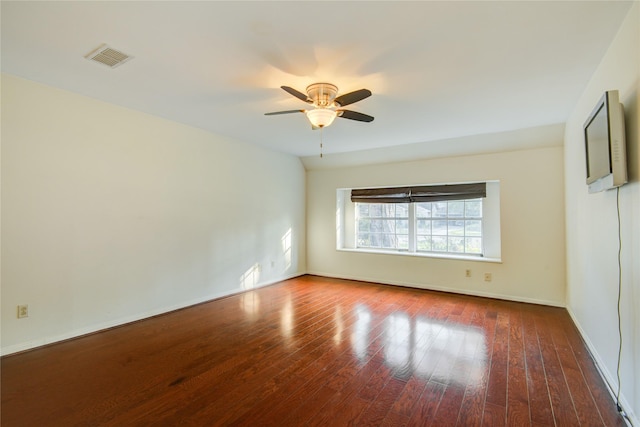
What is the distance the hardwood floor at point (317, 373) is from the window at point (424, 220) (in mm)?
1595

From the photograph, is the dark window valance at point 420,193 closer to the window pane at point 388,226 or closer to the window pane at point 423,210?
the window pane at point 423,210

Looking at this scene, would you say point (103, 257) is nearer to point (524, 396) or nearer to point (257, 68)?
point (257, 68)

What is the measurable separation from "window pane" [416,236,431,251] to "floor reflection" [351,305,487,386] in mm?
2102

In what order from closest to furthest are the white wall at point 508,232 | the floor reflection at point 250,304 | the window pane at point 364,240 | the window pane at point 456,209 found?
the floor reflection at point 250,304 → the white wall at point 508,232 → the window pane at point 456,209 → the window pane at point 364,240

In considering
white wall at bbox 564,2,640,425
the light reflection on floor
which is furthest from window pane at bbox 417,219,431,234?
white wall at bbox 564,2,640,425

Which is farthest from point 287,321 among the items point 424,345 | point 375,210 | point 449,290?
point 375,210

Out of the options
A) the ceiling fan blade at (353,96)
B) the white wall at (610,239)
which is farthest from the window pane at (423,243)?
the ceiling fan blade at (353,96)

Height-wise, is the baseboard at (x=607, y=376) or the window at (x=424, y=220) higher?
the window at (x=424, y=220)

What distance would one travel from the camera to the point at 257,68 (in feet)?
7.98

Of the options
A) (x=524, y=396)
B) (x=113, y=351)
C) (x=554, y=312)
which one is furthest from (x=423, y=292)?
(x=113, y=351)

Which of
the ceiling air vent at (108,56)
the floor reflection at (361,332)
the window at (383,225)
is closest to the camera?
the ceiling air vent at (108,56)

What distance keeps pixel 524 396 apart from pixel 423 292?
2807 mm

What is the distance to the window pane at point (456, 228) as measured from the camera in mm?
5230

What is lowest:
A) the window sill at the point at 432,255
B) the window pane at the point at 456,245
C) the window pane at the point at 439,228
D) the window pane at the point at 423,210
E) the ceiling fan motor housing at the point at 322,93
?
the window sill at the point at 432,255
